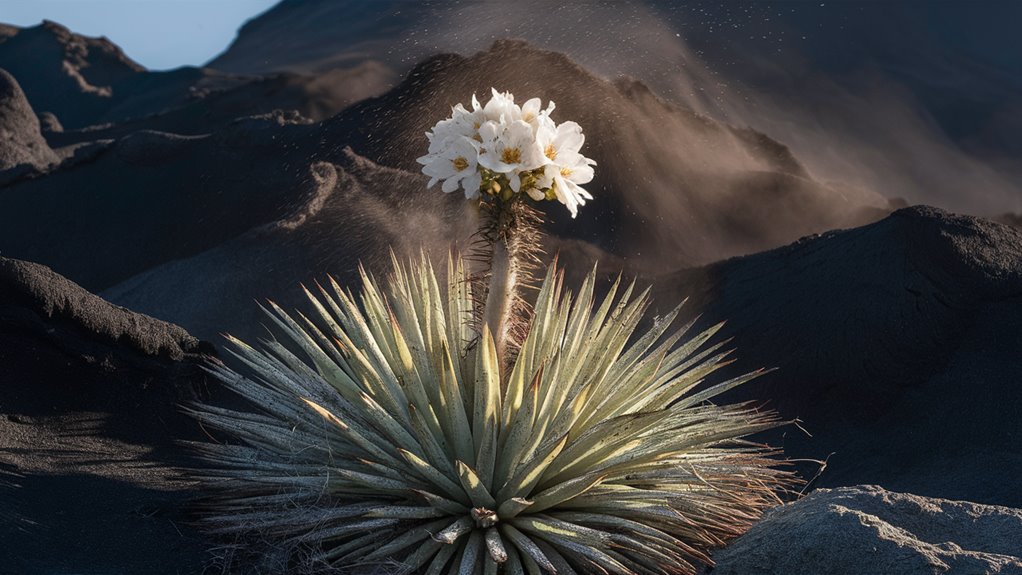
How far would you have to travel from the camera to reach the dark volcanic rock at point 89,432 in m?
4.30

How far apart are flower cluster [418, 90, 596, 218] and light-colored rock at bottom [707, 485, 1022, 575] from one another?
1626mm

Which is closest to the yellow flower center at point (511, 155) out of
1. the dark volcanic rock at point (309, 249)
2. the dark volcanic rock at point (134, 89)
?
the dark volcanic rock at point (309, 249)

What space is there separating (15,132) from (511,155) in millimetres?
13466

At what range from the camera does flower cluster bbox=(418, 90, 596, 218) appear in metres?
4.13

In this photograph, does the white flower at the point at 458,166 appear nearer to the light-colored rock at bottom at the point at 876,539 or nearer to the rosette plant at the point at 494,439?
the rosette plant at the point at 494,439

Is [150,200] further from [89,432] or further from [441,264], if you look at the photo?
[89,432]

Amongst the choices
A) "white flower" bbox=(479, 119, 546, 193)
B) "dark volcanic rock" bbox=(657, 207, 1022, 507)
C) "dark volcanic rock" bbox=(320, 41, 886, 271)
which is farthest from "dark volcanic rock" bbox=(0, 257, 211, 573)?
"dark volcanic rock" bbox=(320, 41, 886, 271)

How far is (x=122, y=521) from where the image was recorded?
15.1ft

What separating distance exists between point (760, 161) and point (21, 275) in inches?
592

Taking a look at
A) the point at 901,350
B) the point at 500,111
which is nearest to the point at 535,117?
the point at 500,111

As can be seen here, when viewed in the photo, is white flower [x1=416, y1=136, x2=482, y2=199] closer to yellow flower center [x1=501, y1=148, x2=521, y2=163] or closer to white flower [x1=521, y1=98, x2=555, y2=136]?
yellow flower center [x1=501, y1=148, x2=521, y2=163]

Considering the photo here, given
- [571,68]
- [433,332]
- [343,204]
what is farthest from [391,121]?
[433,332]

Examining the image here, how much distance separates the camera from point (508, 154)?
4145 mm

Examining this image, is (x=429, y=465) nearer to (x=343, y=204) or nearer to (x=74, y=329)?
(x=74, y=329)
